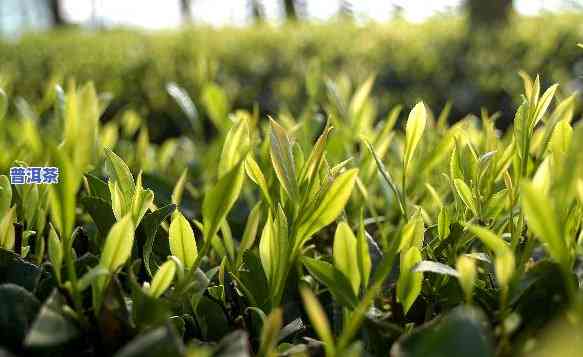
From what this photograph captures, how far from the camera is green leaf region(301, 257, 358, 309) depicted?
2.75 feet

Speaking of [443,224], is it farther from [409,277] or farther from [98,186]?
[98,186]

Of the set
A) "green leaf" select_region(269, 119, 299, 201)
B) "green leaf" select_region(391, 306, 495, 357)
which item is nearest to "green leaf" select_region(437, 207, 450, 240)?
"green leaf" select_region(269, 119, 299, 201)

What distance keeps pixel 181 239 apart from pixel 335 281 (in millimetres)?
226

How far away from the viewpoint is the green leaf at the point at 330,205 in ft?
2.80

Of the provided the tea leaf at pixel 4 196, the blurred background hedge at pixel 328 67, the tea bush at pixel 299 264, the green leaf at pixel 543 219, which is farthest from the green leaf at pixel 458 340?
the blurred background hedge at pixel 328 67

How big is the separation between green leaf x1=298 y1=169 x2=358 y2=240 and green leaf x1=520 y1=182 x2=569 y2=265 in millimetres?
225

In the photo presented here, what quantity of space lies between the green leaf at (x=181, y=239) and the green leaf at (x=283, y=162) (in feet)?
0.47

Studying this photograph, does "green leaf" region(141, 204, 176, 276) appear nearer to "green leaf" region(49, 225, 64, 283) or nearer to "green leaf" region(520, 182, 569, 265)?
"green leaf" region(49, 225, 64, 283)

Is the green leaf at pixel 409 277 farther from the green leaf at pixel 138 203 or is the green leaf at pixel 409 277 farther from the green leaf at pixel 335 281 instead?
the green leaf at pixel 138 203

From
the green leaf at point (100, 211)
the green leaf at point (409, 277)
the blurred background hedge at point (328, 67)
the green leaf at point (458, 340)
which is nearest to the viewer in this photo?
the green leaf at point (458, 340)

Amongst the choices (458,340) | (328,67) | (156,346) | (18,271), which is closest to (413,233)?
(458,340)

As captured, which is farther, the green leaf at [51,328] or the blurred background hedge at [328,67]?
the blurred background hedge at [328,67]

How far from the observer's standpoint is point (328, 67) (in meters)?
4.89

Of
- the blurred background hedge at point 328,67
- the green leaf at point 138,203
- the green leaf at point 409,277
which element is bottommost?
the blurred background hedge at point 328,67
